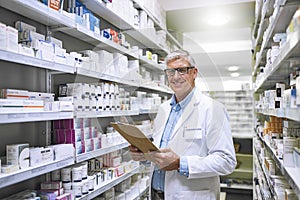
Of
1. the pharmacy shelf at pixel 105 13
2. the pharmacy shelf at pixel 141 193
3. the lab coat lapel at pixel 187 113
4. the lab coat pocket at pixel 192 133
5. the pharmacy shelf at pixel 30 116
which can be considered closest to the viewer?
the pharmacy shelf at pixel 30 116

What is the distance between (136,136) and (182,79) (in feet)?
1.96

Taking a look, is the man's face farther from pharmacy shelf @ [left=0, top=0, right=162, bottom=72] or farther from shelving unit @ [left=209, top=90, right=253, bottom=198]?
shelving unit @ [left=209, top=90, right=253, bottom=198]

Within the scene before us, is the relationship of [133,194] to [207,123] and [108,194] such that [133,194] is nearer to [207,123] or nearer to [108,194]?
[108,194]

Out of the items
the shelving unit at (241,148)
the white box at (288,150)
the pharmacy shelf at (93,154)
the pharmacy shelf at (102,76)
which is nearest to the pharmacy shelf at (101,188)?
the pharmacy shelf at (93,154)

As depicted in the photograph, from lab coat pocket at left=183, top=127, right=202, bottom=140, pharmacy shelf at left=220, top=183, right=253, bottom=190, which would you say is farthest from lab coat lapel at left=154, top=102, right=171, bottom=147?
pharmacy shelf at left=220, top=183, right=253, bottom=190

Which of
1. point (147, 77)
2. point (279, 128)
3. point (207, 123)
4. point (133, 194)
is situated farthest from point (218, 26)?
point (207, 123)

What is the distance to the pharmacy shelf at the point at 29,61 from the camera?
1.36 meters

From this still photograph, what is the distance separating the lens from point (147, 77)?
3.82 meters

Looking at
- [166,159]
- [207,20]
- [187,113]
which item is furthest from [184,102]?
[207,20]

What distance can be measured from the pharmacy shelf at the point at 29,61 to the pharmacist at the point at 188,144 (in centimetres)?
67

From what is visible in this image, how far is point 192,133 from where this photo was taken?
2025mm

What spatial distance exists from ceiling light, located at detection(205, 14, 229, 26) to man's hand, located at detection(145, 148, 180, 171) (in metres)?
3.46

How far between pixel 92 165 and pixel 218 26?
398 cm

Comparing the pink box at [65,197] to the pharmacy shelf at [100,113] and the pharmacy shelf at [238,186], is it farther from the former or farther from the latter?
the pharmacy shelf at [238,186]
